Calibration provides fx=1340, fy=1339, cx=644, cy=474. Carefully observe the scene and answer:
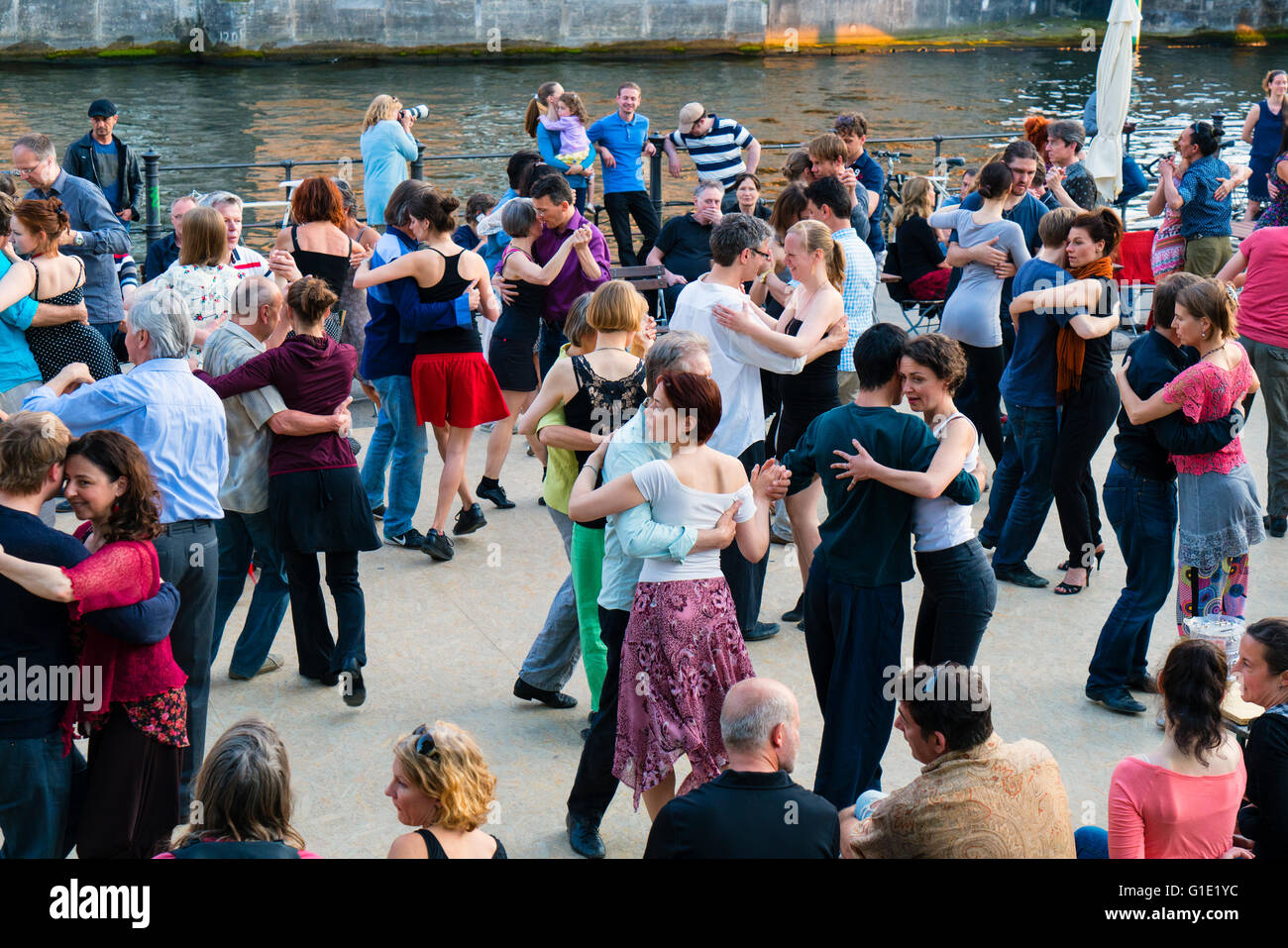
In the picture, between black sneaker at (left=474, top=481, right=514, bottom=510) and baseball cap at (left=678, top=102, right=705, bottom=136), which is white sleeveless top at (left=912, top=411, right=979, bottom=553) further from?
baseball cap at (left=678, top=102, right=705, bottom=136)

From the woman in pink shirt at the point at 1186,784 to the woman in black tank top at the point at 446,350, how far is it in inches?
157

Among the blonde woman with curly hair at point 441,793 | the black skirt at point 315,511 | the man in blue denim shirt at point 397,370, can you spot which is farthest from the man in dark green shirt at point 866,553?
the man in blue denim shirt at point 397,370

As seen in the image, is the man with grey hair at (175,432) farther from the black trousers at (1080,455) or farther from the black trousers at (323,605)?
the black trousers at (1080,455)

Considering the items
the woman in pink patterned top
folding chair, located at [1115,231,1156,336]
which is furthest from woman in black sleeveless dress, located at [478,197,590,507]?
folding chair, located at [1115,231,1156,336]

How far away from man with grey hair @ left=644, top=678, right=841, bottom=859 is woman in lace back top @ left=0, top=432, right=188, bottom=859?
64.8 inches

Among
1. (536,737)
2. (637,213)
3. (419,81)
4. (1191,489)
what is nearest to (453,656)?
(536,737)

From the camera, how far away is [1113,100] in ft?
34.6

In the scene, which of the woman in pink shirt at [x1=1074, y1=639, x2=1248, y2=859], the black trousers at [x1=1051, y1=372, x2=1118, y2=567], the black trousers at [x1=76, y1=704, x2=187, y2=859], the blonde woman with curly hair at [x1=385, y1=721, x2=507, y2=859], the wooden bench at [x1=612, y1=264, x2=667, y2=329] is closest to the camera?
the blonde woman with curly hair at [x1=385, y1=721, x2=507, y2=859]

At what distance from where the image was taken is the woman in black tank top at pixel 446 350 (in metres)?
6.56

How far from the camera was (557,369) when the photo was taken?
5141 mm

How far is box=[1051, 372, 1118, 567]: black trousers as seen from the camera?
6.21 metres
